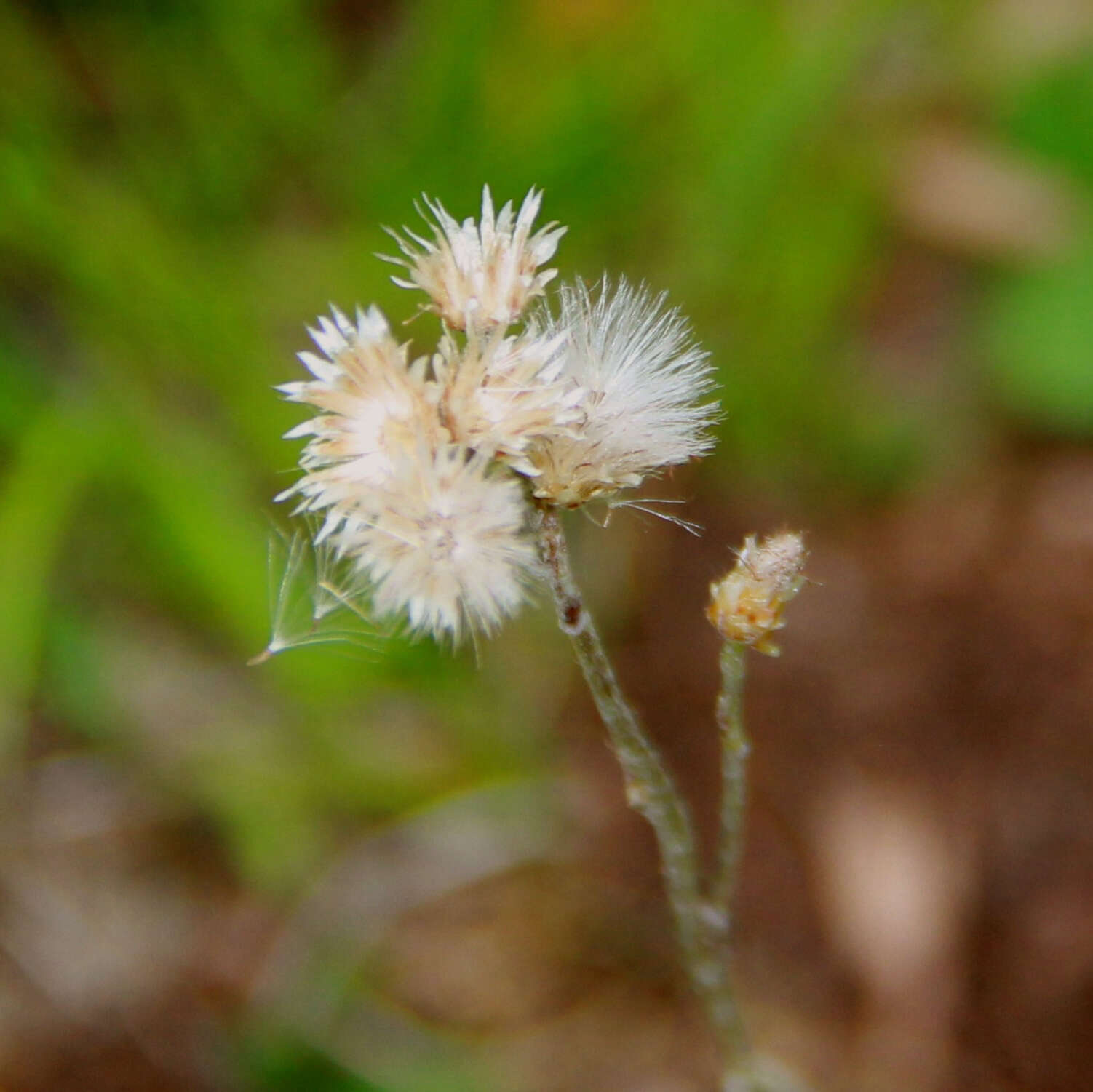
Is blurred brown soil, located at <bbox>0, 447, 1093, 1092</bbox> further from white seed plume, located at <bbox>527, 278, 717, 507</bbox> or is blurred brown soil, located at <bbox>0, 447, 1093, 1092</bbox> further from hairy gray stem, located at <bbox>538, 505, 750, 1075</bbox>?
white seed plume, located at <bbox>527, 278, 717, 507</bbox>

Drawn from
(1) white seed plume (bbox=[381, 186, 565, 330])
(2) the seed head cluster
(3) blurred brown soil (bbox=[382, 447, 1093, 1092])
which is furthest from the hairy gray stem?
(3) blurred brown soil (bbox=[382, 447, 1093, 1092])

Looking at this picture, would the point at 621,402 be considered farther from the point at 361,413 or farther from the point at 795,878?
the point at 795,878

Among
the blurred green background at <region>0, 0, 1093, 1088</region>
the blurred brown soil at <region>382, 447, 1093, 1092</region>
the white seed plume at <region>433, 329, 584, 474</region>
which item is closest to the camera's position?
the white seed plume at <region>433, 329, 584, 474</region>

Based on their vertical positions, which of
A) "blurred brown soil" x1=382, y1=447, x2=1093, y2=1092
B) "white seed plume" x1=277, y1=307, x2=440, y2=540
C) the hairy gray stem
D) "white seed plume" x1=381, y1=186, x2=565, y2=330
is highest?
"blurred brown soil" x1=382, y1=447, x2=1093, y2=1092

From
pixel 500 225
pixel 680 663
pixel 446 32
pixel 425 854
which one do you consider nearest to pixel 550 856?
pixel 425 854

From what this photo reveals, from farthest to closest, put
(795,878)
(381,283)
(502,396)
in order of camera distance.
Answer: (381,283) → (795,878) → (502,396)

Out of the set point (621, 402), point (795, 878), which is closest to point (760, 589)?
point (621, 402)
